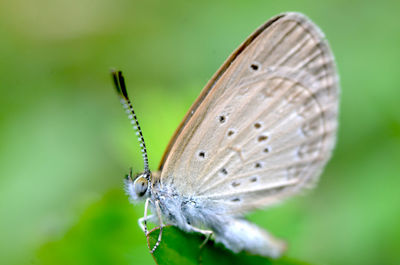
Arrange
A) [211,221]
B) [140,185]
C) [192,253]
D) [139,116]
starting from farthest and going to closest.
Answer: [139,116] < [211,221] < [140,185] < [192,253]

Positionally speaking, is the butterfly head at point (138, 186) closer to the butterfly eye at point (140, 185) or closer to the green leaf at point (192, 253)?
the butterfly eye at point (140, 185)

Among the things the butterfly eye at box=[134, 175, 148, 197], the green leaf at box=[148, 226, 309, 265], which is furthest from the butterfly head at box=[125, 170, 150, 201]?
the green leaf at box=[148, 226, 309, 265]

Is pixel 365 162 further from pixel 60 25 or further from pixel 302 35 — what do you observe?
pixel 60 25

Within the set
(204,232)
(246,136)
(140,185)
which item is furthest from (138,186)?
(246,136)

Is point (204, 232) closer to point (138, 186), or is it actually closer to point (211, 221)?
point (211, 221)

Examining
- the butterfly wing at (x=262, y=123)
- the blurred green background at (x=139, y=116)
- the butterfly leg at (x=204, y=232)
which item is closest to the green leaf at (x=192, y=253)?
the butterfly leg at (x=204, y=232)

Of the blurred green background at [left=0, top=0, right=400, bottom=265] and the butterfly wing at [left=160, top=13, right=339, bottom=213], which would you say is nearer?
the butterfly wing at [left=160, top=13, right=339, bottom=213]

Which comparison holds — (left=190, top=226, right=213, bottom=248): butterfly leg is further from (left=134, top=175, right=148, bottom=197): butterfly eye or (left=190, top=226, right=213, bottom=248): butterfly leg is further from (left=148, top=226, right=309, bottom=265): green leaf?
(left=134, top=175, right=148, bottom=197): butterfly eye
